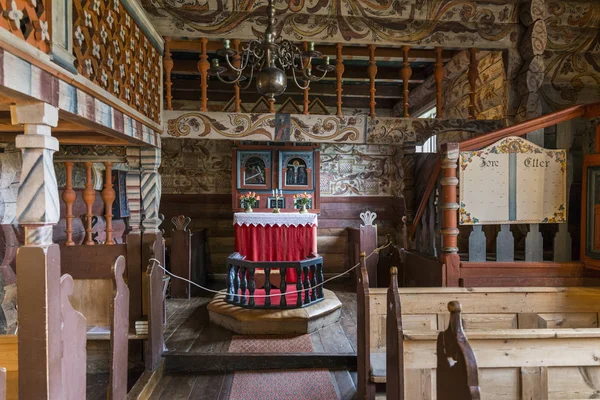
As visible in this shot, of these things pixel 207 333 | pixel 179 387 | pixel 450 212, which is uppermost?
pixel 450 212

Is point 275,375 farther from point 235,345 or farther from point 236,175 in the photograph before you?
point 236,175

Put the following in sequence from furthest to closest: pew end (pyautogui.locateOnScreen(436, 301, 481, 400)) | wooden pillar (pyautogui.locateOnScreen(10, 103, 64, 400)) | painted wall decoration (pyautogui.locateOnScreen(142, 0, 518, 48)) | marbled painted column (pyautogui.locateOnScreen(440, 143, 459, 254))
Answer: painted wall decoration (pyautogui.locateOnScreen(142, 0, 518, 48)) → marbled painted column (pyautogui.locateOnScreen(440, 143, 459, 254)) → wooden pillar (pyautogui.locateOnScreen(10, 103, 64, 400)) → pew end (pyautogui.locateOnScreen(436, 301, 481, 400))

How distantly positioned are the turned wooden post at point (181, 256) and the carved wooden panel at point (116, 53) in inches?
94.7

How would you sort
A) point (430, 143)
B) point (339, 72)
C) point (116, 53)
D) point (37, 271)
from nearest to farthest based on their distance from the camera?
point (37, 271) → point (116, 53) → point (339, 72) → point (430, 143)

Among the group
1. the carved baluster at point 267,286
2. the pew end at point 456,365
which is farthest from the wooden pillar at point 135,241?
the pew end at point 456,365

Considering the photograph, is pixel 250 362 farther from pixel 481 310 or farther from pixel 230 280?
pixel 481 310

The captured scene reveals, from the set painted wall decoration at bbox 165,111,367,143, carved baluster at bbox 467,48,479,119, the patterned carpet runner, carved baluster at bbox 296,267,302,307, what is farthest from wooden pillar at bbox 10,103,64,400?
carved baluster at bbox 467,48,479,119

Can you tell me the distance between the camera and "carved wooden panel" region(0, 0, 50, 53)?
1.58 m

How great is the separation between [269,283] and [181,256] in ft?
6.83

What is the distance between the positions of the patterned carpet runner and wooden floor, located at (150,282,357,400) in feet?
0.25

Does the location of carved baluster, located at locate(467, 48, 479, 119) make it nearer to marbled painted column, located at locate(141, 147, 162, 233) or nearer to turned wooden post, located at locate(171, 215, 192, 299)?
marbled painted column, located at locate(141, 147, 162, 233)

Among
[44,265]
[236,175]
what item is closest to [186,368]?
[44,265]

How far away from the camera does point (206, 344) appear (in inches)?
160

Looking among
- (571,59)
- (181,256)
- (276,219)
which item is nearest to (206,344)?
(181,256)
